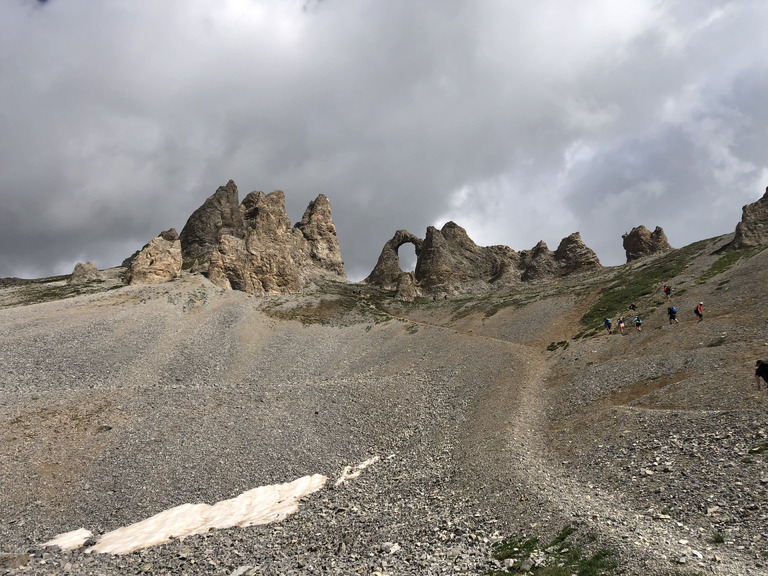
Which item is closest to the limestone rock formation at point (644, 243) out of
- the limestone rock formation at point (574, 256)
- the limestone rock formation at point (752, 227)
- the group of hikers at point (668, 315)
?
the limestone rock formation at point (574, 256)

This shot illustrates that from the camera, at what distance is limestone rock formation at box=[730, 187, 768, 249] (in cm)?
5882

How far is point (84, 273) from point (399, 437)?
256ft

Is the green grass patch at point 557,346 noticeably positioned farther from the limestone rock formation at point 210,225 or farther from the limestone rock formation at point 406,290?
the limestone rock formation at point 210,225

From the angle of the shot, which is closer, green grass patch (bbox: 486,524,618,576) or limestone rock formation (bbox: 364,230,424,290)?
green grass patch (bbox: 486,524,618,576)

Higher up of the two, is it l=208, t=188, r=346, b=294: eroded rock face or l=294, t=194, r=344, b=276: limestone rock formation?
l=294, t=194, r=344, b=276: limestone rock formation

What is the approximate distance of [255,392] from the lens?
35312 millimetres

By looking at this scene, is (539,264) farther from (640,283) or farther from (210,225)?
(210,225)

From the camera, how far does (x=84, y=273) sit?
7769cm

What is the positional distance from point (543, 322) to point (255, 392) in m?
37.2

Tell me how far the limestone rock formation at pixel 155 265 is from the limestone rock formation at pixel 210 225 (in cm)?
2989

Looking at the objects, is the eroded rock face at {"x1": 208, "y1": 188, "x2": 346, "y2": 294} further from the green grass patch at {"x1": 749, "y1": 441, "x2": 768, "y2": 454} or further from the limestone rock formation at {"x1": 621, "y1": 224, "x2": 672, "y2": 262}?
the limestone rock formation at {"x1": 621, "y1": 224, "x2": 672, "y2": 262}

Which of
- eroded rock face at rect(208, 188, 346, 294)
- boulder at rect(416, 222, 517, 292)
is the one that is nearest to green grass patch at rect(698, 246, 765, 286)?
boulder at rect(416, 222, 517, 292)

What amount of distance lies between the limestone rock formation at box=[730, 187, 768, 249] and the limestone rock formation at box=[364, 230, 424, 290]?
64.7 m

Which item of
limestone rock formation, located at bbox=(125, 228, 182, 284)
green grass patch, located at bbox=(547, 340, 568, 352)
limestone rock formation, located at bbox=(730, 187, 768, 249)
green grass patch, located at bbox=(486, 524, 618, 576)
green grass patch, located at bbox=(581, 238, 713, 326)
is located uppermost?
limestone rock formation, located at bbox=(125, 228, 182, 284)
